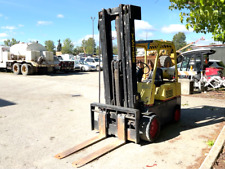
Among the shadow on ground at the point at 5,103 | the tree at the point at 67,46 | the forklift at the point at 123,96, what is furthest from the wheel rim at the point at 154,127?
the tree at the point at 67,46

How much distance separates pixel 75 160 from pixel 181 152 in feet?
7.21

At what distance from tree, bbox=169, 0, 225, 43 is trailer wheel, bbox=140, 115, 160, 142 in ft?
7.33

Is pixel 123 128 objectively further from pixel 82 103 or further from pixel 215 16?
pixel 82 103

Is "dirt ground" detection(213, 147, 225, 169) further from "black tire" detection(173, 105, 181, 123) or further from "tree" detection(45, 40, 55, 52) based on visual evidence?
"tree" detection(45, 40, 55, 52)

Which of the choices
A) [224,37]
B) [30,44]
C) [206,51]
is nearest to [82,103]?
[224,37]

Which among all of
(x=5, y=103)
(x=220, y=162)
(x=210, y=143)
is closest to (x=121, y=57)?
(x=210, y=143)

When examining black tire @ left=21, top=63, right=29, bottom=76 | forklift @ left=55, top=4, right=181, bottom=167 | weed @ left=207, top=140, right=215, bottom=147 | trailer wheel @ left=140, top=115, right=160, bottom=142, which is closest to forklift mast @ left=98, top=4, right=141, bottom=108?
forklift @ left=55, top=4, right=181, bottom=167

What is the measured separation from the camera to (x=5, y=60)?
23.1 m

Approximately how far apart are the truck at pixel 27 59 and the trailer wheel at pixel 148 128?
57.5ft

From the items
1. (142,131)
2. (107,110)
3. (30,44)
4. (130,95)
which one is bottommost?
(142,131)

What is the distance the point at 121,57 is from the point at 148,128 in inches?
67.5

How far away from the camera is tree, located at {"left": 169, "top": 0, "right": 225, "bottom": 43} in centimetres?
416

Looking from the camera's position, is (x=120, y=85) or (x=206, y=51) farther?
(x=206, y=51)

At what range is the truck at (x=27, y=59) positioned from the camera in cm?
2078
